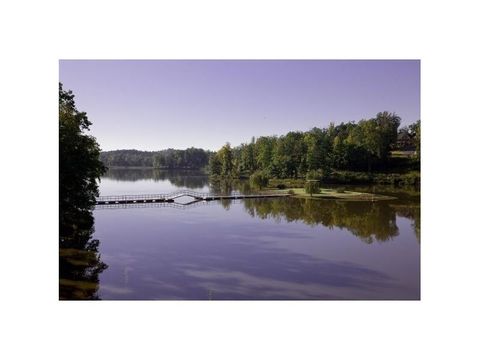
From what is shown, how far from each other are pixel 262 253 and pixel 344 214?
828 cm

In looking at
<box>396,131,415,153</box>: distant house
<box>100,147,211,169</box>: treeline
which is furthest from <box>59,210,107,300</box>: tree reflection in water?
<box>100,147,211,169</box>: treeline

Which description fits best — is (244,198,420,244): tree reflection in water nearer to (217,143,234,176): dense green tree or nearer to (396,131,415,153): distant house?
(396,131,415,153): distant house

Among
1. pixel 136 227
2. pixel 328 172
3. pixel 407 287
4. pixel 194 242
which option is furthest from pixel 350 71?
pixel 328 172

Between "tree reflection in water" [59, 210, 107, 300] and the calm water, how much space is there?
30 centimetres

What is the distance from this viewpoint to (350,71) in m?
12.4

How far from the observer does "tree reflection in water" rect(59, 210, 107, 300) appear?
964 cm

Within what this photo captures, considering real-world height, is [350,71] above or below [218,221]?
above

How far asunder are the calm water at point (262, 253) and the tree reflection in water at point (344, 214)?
4cm

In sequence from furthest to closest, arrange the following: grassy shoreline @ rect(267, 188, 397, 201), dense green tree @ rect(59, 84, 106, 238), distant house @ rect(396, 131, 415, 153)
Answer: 1. grassy shoreline @ rect(267, 188, 397, 201)
2. distant house @ rect(396, 131, 415, 153)
3. dense green tree @ rect(59, 84, 106, 238)

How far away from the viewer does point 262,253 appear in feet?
41.9

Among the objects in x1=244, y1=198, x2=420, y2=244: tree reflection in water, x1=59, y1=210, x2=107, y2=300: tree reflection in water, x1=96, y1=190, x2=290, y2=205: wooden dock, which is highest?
x1=96, y1=190, x2=290, y2=205: wooden dock
